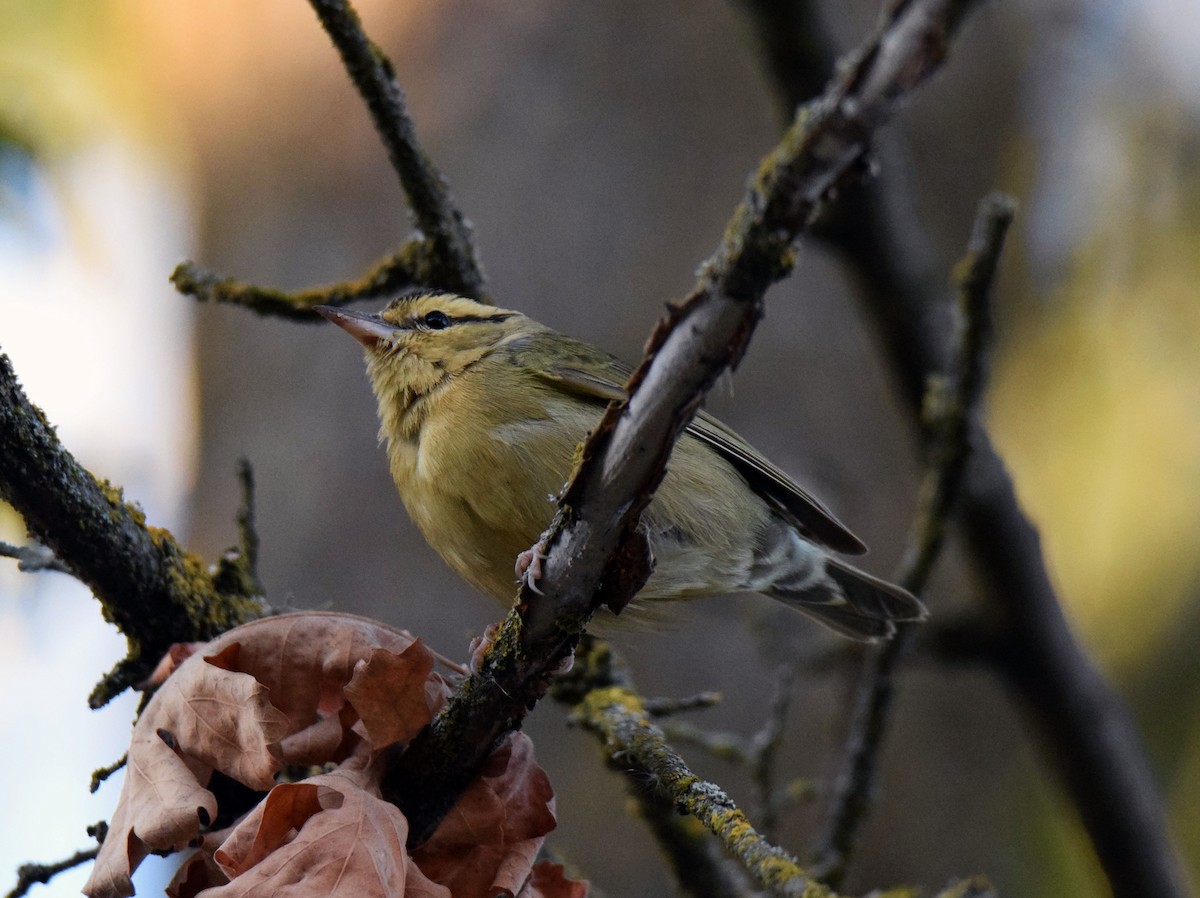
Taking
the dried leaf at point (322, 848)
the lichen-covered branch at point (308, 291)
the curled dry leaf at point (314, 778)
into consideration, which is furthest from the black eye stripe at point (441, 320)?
the dried leaf at point (322, 848)

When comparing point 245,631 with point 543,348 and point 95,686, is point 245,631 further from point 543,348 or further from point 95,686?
point 543,348

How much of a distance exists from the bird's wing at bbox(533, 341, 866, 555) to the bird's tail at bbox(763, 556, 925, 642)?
13.4 inches

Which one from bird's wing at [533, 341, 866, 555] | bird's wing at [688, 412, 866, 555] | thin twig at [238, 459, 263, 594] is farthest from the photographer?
bird's wing at [688, 412, 866, 555]

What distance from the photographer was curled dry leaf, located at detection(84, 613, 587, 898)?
2.02m

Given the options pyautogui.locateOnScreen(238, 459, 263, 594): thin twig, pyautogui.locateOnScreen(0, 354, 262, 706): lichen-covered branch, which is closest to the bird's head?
pyautogui.locateOnScreen(238, 459, 263, 594): thin twig

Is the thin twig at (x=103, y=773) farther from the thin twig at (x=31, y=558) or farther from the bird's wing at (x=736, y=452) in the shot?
the bird's wing at (x=736, y=452)

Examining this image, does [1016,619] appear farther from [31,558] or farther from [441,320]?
[31,558]

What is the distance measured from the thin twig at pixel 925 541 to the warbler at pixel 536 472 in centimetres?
23

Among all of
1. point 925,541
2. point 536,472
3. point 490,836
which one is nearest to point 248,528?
point 536,472

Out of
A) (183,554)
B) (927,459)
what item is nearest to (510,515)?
(183,554)

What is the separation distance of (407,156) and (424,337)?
A: 0.92 m

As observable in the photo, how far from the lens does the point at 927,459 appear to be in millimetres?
4082

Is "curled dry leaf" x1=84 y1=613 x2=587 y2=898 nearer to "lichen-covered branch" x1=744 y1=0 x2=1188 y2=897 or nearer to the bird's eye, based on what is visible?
the bird's eye

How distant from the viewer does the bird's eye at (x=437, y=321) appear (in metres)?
4.01
